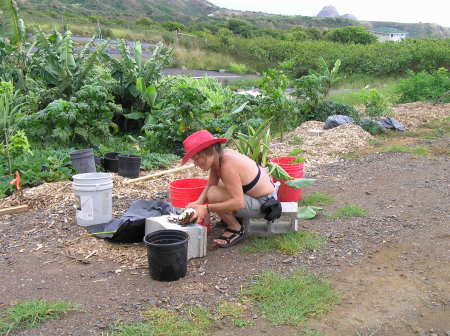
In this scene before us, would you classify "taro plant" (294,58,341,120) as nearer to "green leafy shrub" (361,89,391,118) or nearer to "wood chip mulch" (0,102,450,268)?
"wood chip mulch" (0,102,450,268)

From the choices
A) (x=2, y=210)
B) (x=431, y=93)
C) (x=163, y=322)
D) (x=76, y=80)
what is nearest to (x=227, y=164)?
(x=163, y=322)

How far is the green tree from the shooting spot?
36.5m

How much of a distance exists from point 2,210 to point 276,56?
20.7m

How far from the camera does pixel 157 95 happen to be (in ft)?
27.0

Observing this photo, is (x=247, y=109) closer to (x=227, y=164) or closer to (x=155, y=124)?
(x=155, y=124)

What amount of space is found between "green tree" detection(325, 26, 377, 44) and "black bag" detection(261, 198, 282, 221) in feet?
114

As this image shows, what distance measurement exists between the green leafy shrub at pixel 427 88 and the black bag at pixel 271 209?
8.96 metres

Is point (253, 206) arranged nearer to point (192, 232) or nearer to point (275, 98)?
point (192, 232)

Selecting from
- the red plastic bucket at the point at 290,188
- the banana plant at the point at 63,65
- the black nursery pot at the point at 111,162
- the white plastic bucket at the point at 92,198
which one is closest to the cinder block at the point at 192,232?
the white plastic bucket at the point at 92,198

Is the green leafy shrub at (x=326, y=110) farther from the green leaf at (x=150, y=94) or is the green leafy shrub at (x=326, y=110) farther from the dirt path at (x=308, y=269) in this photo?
the dirt path at (x=308, y=269)

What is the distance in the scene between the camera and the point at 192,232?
11.8 feet

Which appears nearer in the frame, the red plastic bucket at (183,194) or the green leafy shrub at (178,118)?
the red plastic bucket at (183,194)

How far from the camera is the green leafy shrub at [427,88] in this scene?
1134cm

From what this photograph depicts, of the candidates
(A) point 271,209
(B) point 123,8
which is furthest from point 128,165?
(B) point 123,8
